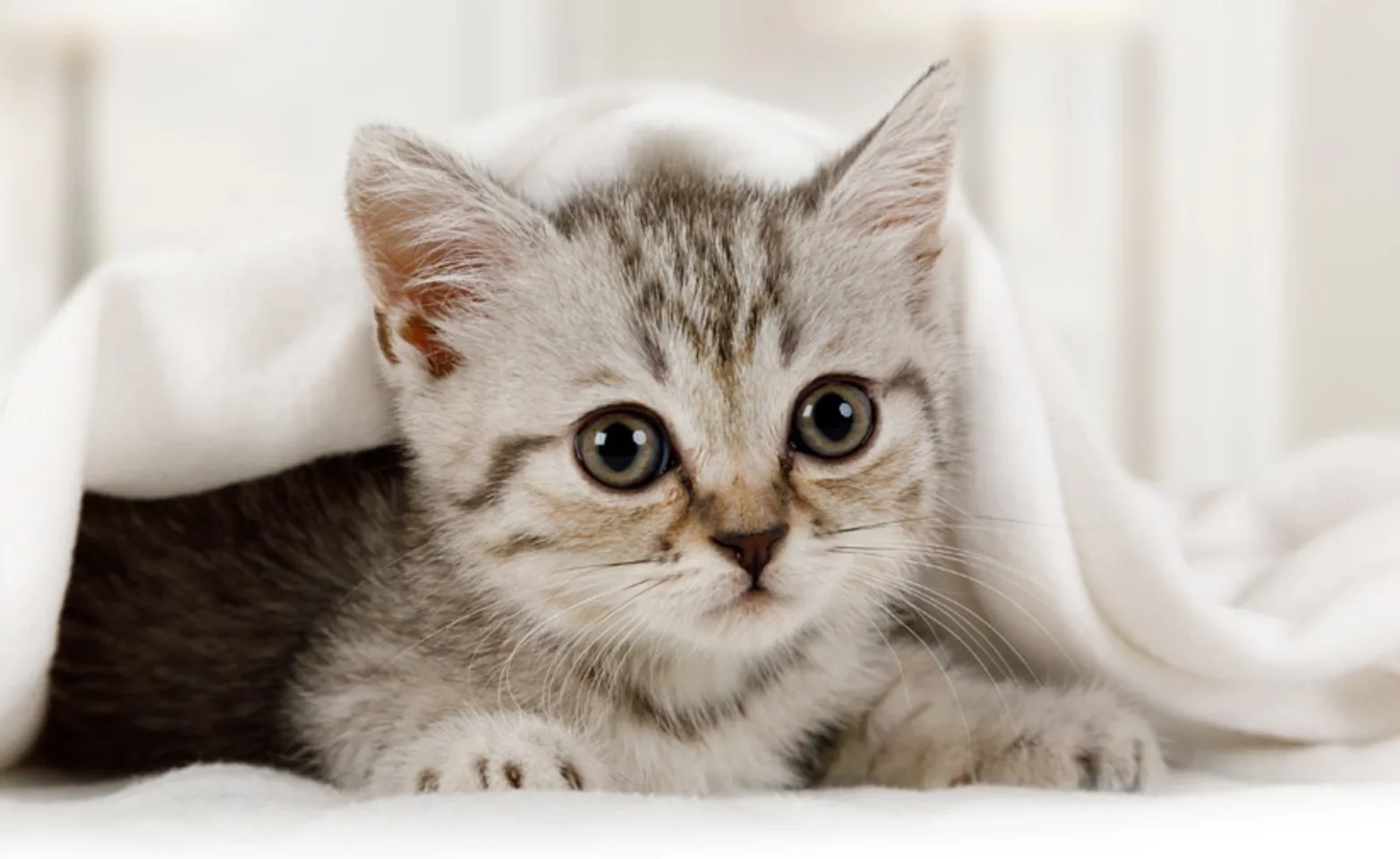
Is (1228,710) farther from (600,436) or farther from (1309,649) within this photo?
(600,436)

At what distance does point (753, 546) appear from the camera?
85 cm

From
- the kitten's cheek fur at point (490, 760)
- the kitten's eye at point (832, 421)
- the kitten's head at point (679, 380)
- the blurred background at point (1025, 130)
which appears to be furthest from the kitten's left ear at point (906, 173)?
the blurred background at point (1025, 130)

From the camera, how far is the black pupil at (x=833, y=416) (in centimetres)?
94

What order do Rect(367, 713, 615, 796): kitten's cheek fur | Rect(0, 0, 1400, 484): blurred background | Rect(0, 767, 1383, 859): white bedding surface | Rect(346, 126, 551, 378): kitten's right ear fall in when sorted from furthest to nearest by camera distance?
Rect(0, 0, 1400, 484): blurred background → Rect(346, 126, 551, 378): kitten's right ear → Rect(367, 713, 615, 796): kitten's cheek fur → Rect(0, 767, 1383, 859): white bedding surface

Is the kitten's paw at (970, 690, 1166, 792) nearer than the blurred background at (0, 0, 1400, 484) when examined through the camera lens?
Yes

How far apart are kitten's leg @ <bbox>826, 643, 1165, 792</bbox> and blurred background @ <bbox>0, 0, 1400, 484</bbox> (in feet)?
4.59

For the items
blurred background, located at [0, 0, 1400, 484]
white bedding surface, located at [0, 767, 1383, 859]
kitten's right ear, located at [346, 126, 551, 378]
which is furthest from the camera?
blurred background, located at [0, 0, 1400, 484]

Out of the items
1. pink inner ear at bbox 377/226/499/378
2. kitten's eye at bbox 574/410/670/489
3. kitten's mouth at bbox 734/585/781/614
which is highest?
pink inner ear at bbox 377/226/499/378

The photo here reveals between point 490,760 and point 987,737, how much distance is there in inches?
13.9

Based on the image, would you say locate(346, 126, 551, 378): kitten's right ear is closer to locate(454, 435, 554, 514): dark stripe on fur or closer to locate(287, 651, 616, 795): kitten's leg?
locate(454, 435, 554, 514): dark stripe on fur

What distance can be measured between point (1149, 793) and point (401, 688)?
0.51 metres

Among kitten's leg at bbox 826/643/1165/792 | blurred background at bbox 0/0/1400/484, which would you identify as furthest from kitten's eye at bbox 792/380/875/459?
blurred background at bbox 0/0/1400/484

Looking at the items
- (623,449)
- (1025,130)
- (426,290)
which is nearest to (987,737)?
(623,449)

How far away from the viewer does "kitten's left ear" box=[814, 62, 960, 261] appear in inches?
39.7
